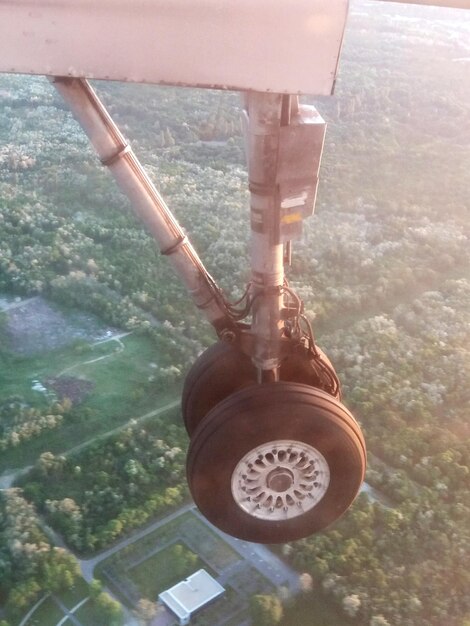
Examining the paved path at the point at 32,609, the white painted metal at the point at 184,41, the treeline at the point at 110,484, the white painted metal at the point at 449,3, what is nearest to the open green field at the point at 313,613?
the treeline at the point at 110,484

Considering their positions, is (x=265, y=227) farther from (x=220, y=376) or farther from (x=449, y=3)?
(x=449, y=3)

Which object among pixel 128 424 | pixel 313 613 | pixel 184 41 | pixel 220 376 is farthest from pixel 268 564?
pixel 184 41

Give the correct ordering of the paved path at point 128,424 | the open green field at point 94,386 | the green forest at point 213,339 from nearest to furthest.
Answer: the green forest at point 213,339
the paved path at point 128,424
the open green field at point 94,386

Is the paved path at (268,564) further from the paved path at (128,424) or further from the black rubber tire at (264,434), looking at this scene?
the black rubber tire at (264,434)

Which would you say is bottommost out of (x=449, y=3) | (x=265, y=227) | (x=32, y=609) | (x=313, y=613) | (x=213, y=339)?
(x=32, y=609)

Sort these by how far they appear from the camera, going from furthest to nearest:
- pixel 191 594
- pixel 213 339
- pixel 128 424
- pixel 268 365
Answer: pixel 213 339 → pixel 128 424 → pixel 191 594 → pixel 268 365

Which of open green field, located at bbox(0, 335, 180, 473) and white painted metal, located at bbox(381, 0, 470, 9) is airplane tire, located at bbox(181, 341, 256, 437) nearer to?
white painted metal, located at bbox(381, 0, 470, 9)

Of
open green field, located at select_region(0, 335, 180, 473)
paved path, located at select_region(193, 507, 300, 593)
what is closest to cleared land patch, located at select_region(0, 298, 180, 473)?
open green field, located at select_region(0, 335, 180, 473)
